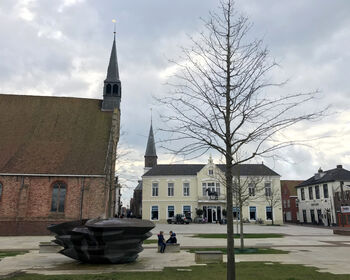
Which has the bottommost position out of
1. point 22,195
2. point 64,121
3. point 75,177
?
point 22,195

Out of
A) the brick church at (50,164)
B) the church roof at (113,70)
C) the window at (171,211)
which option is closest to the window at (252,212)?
the window at (171,211)

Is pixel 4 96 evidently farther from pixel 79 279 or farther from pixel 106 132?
pixel 79 279

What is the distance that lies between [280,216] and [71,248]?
1705 inches

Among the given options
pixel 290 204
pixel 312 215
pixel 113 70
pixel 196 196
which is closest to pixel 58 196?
pixel 113 70

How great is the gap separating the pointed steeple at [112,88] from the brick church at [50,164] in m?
2.24

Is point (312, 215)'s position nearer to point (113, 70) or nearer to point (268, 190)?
point (268, 190)

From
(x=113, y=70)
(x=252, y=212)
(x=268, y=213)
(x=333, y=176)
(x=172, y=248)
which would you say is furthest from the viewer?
(x=252, y=212)

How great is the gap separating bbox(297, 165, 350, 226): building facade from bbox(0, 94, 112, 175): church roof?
3373 centimetres

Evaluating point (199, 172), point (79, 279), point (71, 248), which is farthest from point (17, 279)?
point (199, 172)

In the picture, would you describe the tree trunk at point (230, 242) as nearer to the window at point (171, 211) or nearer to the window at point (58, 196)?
the window at point (58, 196)

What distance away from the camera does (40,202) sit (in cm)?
2759

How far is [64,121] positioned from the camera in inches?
1310

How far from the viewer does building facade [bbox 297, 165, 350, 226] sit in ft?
144

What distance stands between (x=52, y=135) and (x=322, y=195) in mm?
40191
